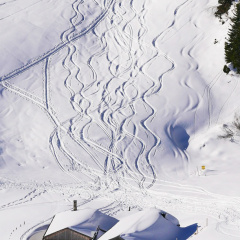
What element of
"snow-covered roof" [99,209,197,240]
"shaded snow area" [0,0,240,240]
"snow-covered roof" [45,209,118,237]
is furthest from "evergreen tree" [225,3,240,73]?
"snow-covered roof" [45,209,118,237]

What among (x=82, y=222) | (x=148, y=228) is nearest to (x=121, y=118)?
(x=82, y=222)

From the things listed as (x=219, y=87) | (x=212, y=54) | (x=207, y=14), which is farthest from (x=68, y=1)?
(x=219, y=87)

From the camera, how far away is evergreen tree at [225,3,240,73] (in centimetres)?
3930

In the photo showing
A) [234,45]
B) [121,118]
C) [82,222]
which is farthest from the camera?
[121,118]

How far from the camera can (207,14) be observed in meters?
49.7

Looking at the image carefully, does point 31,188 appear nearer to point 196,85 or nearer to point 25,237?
point 25,237

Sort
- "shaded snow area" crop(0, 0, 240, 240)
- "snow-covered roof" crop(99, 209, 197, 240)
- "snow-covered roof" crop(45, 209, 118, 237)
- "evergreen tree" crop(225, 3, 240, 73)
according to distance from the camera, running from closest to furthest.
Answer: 1. "snow-covered roof" crop(99, 209, 197, 240)
2. "snow-covered roof" crop(45, 209, 118, 237)
3. "shaded snow area" crop(0, 0, 240, 240)
4. "evergreen tree" crop(225, 3, 240, 73)

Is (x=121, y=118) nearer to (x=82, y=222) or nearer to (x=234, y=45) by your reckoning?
(x=234, y=45)

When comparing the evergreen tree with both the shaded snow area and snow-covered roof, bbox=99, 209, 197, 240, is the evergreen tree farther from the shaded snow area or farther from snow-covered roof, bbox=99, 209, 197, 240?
snow-covered roof, bbox=99, 209, 197, 240

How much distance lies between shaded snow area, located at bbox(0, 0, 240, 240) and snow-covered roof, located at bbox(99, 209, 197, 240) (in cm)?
6

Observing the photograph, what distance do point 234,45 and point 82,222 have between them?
20372 millimetres

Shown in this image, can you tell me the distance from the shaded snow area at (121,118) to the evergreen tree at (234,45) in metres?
1.31

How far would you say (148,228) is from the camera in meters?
23.9

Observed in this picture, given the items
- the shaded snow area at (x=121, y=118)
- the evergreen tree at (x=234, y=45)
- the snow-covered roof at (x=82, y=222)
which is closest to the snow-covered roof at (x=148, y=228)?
the shaded snow area at (x=121, y=118)
